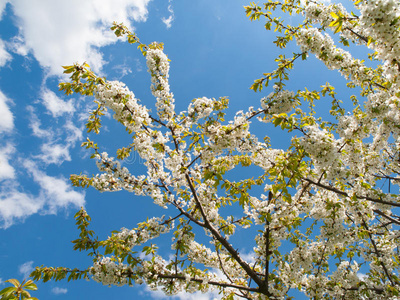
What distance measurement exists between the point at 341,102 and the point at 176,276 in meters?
7.03

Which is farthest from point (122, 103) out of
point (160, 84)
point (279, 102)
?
point (279, 102)

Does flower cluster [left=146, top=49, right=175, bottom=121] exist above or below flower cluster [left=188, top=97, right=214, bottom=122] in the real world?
above

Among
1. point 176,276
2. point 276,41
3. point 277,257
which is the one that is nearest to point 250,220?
point 277,257

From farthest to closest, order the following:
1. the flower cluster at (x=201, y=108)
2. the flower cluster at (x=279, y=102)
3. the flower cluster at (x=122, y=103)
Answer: the flower cluster at (x=201, y=108), the flower cluster at (x=279, y=102), the flower cluster at (x=122, y=103)

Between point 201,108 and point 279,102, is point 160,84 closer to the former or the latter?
point 201,108

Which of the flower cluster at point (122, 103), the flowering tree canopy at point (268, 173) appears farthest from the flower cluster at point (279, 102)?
the flower cluster at point (122, 103)

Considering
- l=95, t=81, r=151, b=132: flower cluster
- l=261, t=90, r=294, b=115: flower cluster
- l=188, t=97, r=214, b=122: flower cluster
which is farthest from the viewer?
l=188, t=97, r=214, b=122: flower cluster

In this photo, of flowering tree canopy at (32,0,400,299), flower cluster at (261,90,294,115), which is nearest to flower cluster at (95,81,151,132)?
flowering tree canopy at (32,0,400,299)

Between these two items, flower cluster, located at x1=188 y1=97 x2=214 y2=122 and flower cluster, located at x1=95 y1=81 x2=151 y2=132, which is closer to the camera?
flower cluster, located at x1=95 y1=81 x2=151 y2=132

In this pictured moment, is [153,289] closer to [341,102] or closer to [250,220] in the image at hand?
[250,220]

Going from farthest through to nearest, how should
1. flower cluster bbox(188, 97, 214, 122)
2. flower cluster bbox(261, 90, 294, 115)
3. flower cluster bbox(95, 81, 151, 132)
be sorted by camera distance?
1. flower cluster bbox(188, 97, 214, 122)
2. flower cluster bbox(261, 90, 294, 115)
3. flower cluster bbox(95, 81, 151, 132)

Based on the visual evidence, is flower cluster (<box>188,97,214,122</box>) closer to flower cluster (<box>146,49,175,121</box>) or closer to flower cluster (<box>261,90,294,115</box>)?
flower cluster (<box>146,49,175,121</box>)

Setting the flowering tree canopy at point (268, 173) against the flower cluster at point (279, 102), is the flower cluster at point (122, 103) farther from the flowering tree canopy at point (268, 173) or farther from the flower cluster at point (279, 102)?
the flower cluster at point (279, 102)

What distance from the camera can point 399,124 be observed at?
466 cm
